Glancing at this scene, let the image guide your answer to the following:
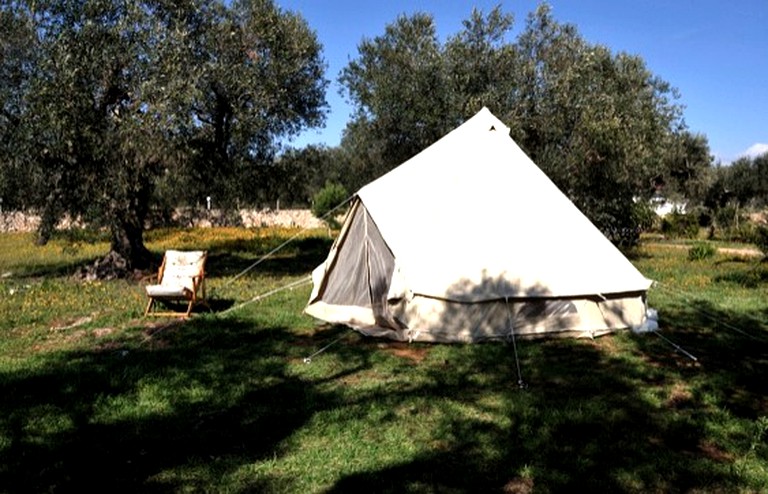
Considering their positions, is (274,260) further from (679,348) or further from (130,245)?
(679,348)

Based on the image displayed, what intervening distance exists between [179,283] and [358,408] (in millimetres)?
5425

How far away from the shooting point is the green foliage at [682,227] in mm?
30203

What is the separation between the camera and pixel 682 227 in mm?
30438

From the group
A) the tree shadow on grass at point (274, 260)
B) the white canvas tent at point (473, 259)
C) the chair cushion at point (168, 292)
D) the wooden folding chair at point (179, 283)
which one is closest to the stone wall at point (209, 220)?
the tree shadow on grass at point (274, 260)

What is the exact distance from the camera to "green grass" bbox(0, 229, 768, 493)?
A: 4496 mm

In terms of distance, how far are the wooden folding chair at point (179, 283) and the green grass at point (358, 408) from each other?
1.18 ft

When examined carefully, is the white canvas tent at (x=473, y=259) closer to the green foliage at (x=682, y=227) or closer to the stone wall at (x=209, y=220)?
the stone wall at (x=209, y=220)

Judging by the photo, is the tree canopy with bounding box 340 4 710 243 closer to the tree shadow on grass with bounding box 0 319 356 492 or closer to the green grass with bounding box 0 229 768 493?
the green grass with bounding box 0 229 768 493

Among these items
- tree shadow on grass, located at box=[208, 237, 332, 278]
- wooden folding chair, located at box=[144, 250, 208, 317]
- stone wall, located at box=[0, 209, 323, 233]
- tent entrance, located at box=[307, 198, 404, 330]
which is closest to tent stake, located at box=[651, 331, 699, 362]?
tent entrance, located at box=[307, 198, 404, 330]

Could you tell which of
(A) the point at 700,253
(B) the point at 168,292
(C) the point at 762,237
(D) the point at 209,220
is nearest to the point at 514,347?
(B) the point at 168,292

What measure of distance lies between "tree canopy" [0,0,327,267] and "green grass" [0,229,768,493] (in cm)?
333

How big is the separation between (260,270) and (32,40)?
6803 millimetres

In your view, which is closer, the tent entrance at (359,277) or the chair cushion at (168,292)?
the tent entrance at (359,277)

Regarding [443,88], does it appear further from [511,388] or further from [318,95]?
[511,388]
